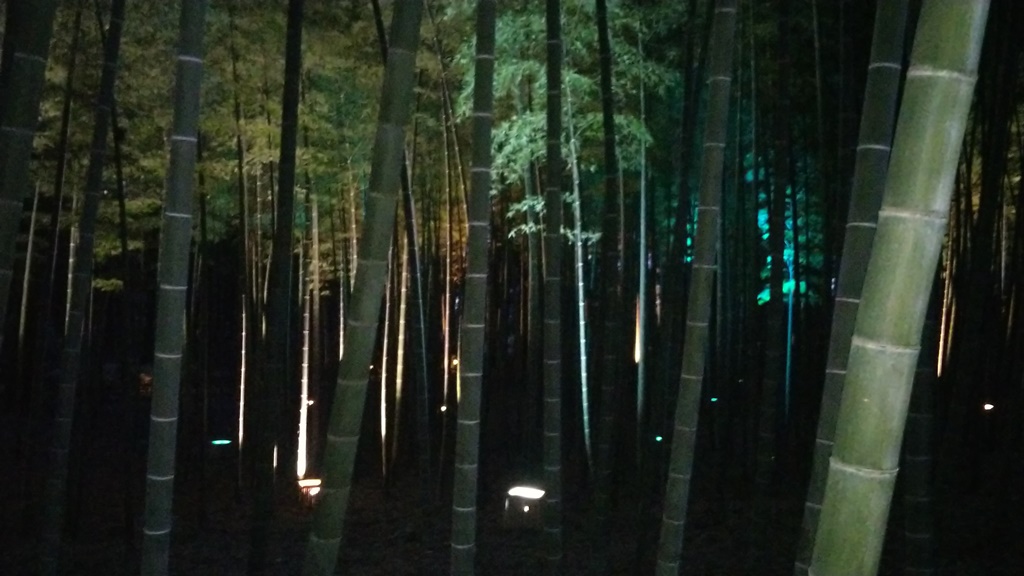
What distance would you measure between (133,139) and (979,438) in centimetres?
671

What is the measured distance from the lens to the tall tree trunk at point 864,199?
1.68 meters

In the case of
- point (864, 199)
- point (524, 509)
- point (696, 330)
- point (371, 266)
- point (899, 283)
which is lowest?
point (524, 509)

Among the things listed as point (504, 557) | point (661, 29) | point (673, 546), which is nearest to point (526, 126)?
point (661, 29)

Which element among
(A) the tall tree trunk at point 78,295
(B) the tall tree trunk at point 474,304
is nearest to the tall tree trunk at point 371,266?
(B) the tall tree trunk at point 474,304

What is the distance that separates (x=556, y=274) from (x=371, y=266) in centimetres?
115

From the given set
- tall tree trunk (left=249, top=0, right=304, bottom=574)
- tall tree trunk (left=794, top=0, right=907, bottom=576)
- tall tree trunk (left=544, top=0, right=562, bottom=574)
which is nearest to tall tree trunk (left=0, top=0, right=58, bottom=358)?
tall tree trunk (left=249, top=0, right=304, bottom=574)

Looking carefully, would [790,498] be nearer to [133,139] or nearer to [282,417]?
[282,417]

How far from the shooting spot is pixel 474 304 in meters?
2.36

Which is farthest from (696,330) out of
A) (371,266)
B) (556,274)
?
(371,266)

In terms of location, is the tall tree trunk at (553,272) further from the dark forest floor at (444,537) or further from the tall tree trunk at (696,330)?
the dark forest floor at (444,537)

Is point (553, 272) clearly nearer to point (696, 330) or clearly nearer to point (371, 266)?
point (696, 330)

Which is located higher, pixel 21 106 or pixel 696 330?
pixel 21 106

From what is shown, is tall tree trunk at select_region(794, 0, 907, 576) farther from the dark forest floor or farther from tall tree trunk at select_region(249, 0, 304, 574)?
the dark forest floor

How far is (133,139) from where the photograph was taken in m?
6.66
